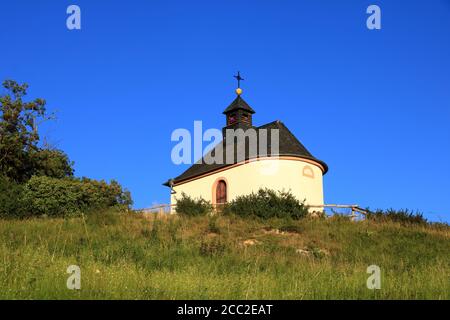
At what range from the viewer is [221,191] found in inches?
1193

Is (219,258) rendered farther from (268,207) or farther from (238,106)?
(238,106)

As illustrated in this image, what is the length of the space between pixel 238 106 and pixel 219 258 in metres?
25.0

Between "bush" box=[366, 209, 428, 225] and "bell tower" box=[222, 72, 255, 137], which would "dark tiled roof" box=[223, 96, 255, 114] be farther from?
"bush" box=[366, 209, 428, 225]

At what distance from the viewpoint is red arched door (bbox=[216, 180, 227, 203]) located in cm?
2995

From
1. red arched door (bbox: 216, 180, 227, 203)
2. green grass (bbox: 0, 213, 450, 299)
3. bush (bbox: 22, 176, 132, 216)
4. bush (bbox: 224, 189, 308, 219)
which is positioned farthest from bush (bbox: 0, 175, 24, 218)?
red arched door (bbox: 216, 180, 227, 203)

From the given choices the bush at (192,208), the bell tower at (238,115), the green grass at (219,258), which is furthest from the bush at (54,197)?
the bell tower at (238,115)

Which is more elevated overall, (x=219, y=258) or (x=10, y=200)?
(x=10, y=200)

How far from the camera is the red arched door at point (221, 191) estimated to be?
29.9 m

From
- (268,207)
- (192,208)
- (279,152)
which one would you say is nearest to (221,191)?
(279,152)

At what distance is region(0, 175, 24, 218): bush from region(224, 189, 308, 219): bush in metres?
10.3

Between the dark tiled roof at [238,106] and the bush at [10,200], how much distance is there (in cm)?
1720
